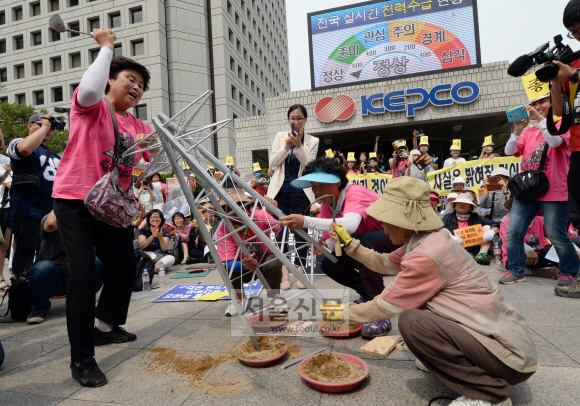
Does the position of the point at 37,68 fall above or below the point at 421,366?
above

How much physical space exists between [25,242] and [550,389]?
4885mm

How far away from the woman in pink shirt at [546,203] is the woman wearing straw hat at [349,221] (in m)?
2.04

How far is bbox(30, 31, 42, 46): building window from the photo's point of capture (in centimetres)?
3072

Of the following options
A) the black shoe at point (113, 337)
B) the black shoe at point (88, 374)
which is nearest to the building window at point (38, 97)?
the black shoe at point (113, 337)

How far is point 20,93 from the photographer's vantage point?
99.8 ft

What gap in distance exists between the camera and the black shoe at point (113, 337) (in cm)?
274

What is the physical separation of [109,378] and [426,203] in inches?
86.9

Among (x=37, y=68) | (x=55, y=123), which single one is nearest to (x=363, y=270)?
(x=55, y=123)

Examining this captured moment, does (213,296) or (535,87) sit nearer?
(535,87)

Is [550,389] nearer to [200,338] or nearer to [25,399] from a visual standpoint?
[200,338]

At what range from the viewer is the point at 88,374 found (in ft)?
6.87

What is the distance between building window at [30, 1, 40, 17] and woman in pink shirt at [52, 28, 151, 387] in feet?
128

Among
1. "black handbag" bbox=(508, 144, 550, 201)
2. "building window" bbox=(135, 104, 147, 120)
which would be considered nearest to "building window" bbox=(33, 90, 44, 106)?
"building window" bbox=(135, 104, 147, 120)

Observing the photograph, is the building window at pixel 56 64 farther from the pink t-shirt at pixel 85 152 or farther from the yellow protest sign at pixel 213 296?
the pink t-shirt at pixel 85 152
